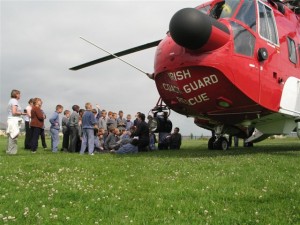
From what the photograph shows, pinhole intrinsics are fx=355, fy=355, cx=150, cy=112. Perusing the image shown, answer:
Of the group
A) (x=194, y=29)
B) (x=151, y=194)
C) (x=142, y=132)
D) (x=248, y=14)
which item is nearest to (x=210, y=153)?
(x=142, y=132)

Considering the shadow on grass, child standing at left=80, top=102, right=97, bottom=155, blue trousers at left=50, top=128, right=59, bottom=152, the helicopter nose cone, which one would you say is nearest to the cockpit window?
the helicopter nose cone

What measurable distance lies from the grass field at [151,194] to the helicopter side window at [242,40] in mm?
3374

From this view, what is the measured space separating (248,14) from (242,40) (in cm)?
102

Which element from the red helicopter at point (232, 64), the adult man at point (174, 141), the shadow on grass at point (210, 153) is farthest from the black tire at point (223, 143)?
the adult man at point (174, 141)

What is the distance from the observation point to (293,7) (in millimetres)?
13781

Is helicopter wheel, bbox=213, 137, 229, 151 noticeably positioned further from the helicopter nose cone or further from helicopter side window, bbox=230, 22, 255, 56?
the helicopter nose cone

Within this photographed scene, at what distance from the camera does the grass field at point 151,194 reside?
4.46m

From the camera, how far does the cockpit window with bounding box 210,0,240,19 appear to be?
1035cm

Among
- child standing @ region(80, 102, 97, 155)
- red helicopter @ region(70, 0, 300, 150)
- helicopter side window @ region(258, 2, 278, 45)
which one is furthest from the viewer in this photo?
child standing @ region(80, 102, 97, 155)

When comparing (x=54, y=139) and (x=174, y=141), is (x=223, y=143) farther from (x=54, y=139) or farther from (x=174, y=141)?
(x=54, y=139)

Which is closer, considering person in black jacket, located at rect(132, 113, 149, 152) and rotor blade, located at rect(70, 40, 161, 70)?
rotor blade, located at rect(70, 40, 161, 70)

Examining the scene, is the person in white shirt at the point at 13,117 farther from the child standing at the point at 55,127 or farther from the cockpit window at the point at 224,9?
the cockpit window at the point at 224,9

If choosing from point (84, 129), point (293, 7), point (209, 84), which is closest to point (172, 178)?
point (209, 84)

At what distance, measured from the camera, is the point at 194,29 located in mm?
8727
